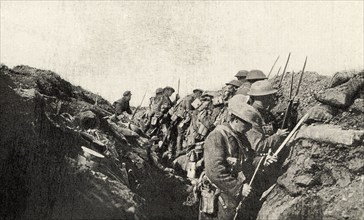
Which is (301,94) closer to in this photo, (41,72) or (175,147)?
(175,147)

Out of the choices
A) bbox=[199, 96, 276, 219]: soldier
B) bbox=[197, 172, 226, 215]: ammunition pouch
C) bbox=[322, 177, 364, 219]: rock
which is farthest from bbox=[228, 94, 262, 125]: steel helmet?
bbox=[322, 177, 364, 219]: rock

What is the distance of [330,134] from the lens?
162 inches

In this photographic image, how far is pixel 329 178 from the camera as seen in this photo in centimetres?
407

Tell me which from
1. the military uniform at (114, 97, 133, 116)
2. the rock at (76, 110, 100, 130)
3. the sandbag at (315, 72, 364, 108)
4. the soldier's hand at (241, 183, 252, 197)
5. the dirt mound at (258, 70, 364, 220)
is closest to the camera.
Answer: the dirt mound at (258, 70, 364, 220)

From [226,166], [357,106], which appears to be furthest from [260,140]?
[357,106]

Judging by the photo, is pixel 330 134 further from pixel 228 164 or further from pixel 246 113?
pixel 228 164

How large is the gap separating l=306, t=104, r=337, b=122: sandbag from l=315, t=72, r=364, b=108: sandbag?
60 millimetres

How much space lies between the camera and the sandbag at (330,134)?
3988 mm

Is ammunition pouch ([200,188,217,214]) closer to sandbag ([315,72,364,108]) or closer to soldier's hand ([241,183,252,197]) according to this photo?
soldier's hand ([241,183,252,197])

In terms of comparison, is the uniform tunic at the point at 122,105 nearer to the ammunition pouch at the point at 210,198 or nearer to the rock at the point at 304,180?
the ammunition pouch at the point at 210,198

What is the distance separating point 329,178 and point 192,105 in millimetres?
6144

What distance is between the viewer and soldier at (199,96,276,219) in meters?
4.07

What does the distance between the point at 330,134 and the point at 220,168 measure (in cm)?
114

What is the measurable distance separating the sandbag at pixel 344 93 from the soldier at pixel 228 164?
0.90 metres
